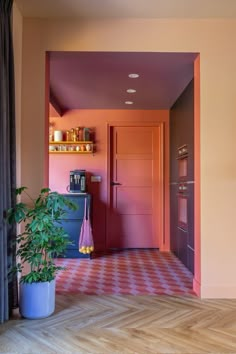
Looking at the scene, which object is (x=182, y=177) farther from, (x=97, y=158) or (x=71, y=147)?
(x=71, y=147)

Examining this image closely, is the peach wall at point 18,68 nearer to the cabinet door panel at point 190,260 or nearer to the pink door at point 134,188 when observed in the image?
the cabinet door panel at point 190,260

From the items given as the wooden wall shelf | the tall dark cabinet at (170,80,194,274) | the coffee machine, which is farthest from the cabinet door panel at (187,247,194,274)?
the wooden wall shelf

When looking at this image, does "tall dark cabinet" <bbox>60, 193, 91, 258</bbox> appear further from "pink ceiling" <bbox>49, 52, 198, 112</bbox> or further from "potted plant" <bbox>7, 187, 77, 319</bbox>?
"potted plant" <bbox>7, 187, 77, 319</bbox>

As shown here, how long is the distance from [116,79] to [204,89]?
1.25 m

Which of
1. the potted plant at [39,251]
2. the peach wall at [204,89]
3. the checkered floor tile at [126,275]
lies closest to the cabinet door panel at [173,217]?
the checkered floor tile at [126,275]

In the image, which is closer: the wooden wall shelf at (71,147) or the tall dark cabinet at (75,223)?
the tall dark cabinet at (75,223)

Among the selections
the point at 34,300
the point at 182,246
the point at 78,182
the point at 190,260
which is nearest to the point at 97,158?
the point at 78,182

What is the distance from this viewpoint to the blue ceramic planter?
97.7 inches

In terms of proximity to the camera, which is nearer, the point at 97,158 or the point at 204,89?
the point at 204,89

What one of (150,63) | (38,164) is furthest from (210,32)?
(38,164)

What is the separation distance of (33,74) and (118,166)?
2.75 metres

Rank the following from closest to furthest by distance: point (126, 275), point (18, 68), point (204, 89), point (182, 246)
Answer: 1. point (18, 68)
2. point (204, 89)
3. point (126, 275)
4. point (182, 246)

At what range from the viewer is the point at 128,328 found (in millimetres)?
2365

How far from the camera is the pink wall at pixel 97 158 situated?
5.40 m
